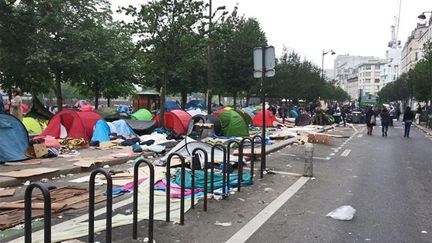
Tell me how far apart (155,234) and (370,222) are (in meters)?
3.09

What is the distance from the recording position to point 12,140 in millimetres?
11797

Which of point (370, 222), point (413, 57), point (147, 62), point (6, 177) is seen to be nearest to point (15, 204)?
point (6, 177)

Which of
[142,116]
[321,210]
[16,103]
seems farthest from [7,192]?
[142,116]

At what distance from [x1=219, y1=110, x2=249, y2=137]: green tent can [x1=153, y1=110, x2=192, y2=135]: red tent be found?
1.64 metres

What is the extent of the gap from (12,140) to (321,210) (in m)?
8.31

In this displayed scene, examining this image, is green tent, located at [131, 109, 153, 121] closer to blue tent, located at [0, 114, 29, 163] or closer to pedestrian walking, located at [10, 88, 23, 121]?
pedestrian walking, located at [10, 88, 23, 121]

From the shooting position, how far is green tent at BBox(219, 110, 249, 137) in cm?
2003

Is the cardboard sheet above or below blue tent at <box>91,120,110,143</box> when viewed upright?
below

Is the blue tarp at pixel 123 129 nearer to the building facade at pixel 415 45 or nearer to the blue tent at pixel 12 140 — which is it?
the blue tent at pixel 12 140

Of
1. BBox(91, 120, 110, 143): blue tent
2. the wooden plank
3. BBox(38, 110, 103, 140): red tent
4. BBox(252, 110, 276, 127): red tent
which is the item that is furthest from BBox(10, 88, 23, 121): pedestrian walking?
BBox(252, 110, 276, 127): red tent

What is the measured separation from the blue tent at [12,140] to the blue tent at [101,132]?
3872 millimetres

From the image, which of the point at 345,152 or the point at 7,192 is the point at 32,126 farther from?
the point at 345,152

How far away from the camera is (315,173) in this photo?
36.4ft

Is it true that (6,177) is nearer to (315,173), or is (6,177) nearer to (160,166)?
(160,166)
